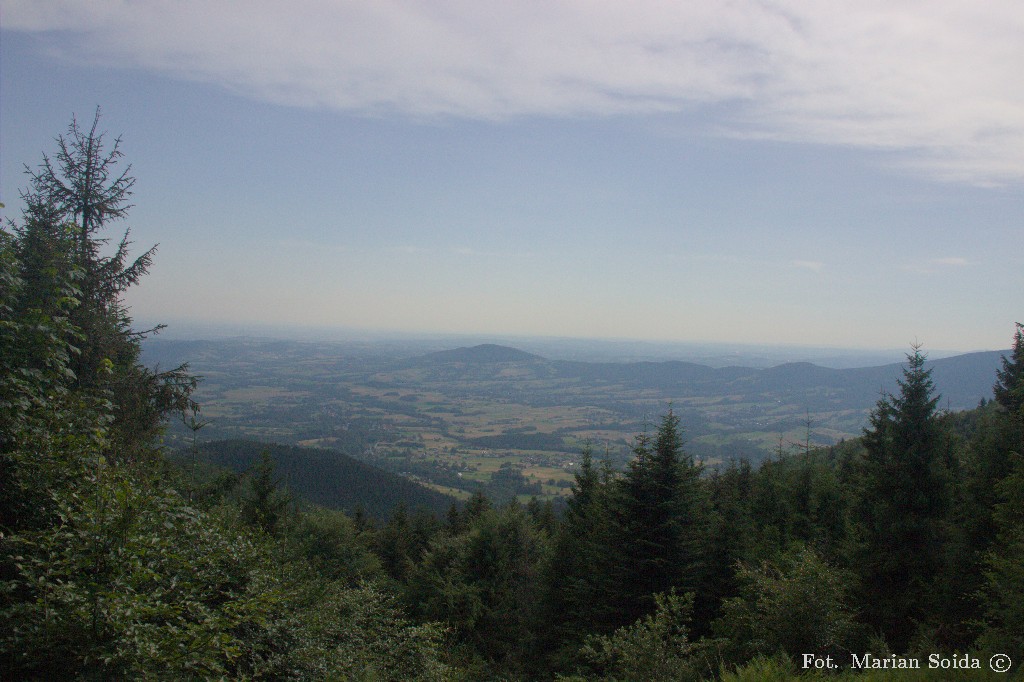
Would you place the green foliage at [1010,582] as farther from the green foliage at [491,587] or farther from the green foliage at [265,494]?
the green foliage at [265,494]

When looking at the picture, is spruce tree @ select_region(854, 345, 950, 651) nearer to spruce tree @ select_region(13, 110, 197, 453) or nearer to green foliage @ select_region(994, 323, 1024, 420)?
green foliage @ select_region(994, 323, 1024, 420)

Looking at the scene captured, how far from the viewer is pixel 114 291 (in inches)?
492

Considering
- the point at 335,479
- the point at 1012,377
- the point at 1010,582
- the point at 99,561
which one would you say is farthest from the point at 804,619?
the point at 335,479

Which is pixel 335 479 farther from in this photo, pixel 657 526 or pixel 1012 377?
pixel 1012 377

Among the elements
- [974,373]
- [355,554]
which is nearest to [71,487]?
[355,554]

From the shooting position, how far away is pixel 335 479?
73.7 meters

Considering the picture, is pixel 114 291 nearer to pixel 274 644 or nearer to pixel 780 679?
pixel 274 644

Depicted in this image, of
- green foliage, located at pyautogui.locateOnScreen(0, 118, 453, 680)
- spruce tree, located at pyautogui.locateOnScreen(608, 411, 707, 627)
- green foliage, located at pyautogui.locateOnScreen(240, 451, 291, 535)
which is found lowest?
green foliage, located at pyautogui.locateOnScreen(240, 451, 291, 535)

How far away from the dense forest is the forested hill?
1869 inches

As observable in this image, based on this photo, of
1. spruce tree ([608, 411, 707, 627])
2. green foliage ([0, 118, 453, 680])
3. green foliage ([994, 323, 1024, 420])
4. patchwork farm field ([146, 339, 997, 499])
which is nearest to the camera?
green foliage ([0, 118, 453, 680])

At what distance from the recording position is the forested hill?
225 ft

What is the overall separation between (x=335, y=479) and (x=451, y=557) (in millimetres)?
55661

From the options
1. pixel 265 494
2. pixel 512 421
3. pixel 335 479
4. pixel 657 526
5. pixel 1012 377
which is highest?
pixel 1012 377

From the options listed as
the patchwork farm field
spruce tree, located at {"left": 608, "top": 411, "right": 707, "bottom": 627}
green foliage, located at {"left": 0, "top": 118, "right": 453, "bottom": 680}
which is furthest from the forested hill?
green foliage, located at {"left": 0, "top": 118, "right": 453, "bottom": 680}
